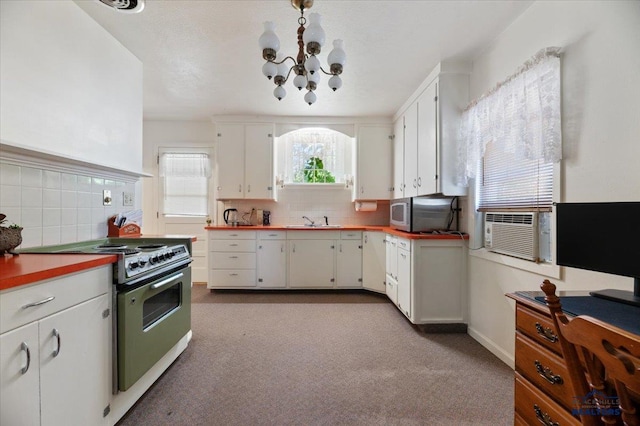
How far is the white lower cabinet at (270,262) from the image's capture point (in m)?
3.74

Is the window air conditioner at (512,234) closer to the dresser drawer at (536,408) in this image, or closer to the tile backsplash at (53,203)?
the dresser drawer at (536,408)

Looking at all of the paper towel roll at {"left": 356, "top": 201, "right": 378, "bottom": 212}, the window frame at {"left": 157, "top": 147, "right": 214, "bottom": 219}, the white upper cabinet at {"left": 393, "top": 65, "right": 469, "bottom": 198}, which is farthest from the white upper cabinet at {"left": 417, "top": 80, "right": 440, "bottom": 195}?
the window frame at {"left": 157, "top": 147, "right": 214, "bottom": 219}

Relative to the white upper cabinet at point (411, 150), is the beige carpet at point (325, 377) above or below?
below

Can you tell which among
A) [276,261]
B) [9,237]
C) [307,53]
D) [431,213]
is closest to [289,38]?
[307,53]

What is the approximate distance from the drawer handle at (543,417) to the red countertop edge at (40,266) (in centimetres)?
208

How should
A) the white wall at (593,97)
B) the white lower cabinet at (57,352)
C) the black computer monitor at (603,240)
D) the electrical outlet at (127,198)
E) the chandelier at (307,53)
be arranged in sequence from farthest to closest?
the electrical outlet at (127,198) → the chandelier at (307,53) → the white wall at (593,97) → the black computer monitor at (603,240) → the white lower cabinet at (57,352)

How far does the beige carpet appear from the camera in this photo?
155 centimetres

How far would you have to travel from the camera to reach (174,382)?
184 cm

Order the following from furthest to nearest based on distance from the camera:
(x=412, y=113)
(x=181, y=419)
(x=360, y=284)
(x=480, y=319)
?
(x=360, y=284) → (x=412, y=113) → (x=480, y=319) → (x=181, y=419)

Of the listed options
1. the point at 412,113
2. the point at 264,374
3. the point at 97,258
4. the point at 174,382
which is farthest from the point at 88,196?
the point at 412,113

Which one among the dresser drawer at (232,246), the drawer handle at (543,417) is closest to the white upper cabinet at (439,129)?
the drawer handle at (543,417)

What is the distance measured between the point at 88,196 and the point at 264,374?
6.15 feet

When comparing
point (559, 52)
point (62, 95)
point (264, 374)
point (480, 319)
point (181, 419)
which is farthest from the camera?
point (480, 319)

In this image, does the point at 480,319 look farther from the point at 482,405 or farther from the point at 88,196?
the point at 88,196
